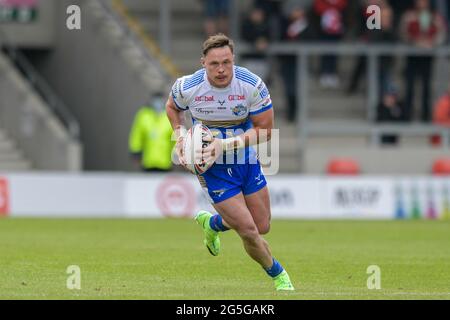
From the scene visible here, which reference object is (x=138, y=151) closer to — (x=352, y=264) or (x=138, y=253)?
(x=138, y=253)

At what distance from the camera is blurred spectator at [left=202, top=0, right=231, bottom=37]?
1194 inches

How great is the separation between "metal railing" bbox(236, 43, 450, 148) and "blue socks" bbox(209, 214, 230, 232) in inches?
660

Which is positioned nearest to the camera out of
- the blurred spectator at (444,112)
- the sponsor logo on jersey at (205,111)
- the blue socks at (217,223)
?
the sponsor logo on jersey at (205,111)

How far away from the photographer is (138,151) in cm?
2647

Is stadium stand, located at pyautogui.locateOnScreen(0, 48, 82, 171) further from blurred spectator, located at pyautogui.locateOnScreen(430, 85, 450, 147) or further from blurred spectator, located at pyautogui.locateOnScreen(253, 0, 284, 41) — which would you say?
blurred spectator, located at pyautogui.locateOnScreen(430, 85, 450, 147)

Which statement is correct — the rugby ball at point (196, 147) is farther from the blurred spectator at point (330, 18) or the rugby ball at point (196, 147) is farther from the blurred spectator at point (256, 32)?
the blurred spectator at point (330, 18)

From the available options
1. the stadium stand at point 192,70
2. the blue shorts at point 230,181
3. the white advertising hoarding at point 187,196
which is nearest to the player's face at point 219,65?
the blue shorts at point 230,181

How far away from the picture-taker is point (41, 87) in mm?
31609

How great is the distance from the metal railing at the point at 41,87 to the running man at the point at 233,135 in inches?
694

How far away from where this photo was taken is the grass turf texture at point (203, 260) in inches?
480

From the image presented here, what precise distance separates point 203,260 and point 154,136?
1041 centimetres

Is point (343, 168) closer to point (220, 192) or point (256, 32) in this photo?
point (256, 32)

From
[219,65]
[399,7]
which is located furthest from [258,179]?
[399,7]
